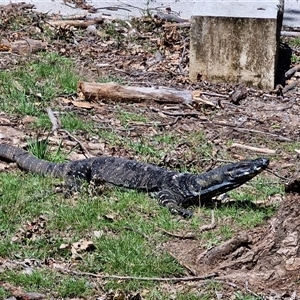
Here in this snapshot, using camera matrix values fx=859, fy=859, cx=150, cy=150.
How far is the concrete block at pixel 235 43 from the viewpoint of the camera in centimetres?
1128

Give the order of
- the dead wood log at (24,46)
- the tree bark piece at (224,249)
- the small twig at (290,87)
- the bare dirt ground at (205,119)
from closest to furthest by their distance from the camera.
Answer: the bare dirt ground at (205,119) → the tree bark piece at (224,249) → the small twig at (290,87) → the dead wood log at (24,46)

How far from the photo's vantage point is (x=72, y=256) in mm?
6605

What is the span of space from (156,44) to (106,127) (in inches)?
143

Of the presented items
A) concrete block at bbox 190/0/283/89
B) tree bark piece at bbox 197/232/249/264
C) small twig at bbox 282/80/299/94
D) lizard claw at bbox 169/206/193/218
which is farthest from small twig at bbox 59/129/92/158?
small twig at bbox 282/80/299/94

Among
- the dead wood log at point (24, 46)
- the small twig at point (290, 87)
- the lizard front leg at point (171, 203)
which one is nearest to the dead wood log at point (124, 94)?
the small twig at point (290, 87)

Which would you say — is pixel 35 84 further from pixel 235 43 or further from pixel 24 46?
pixel 235 43

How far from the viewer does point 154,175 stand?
8.29 metres

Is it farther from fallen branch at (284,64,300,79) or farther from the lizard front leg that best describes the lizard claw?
fallen branch at (284,64,300,79)

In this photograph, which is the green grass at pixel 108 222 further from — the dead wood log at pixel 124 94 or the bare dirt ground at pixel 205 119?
the dead wood log at pixel 124 94

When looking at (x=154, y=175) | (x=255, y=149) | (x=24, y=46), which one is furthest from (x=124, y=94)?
(x=154, y=175)

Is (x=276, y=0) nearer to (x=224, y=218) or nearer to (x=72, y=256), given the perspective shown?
(x=224, y=218)

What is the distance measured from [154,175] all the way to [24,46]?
16.4 feet

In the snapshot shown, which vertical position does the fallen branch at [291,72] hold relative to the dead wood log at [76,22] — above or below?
below

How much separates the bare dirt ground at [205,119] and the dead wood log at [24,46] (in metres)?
0.21
